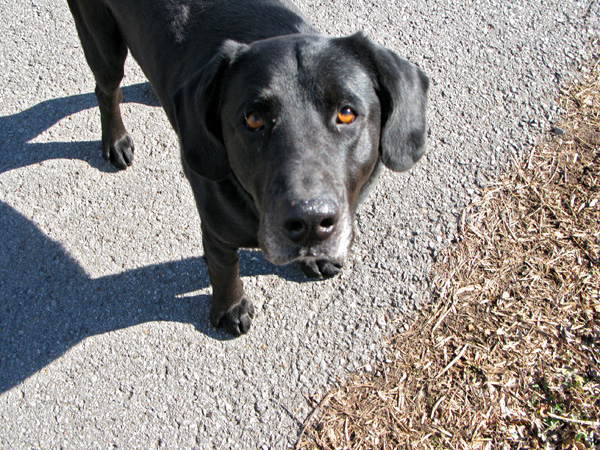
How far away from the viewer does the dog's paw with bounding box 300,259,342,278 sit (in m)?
3.25

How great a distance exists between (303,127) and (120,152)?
2.25 meters

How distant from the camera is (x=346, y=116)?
7.08 feet

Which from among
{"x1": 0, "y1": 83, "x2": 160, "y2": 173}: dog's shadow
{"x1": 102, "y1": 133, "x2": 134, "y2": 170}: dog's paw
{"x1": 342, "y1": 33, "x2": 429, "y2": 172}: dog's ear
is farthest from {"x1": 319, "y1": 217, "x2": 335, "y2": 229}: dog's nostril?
{"x1": 0, "y1": 83, "x2": 160, "y2": 173}: dog's shadow

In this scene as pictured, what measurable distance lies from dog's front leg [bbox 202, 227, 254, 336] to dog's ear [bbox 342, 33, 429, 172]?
102 centimetres

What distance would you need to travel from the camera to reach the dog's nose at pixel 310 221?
6.17ft

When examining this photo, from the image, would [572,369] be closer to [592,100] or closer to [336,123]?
[336,123]

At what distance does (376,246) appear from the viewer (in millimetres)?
3439

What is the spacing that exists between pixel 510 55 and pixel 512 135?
917 mm

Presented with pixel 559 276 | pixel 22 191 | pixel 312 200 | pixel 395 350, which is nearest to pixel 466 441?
pixel 395 350

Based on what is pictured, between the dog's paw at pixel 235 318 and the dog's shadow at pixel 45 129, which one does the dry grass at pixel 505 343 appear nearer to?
the dog's paw at pixel 235 318

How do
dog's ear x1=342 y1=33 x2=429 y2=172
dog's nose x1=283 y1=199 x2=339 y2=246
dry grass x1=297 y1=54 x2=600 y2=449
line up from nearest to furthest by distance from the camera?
dog's nose x1=283 y1=199 x2=339 y2=246, dog's ear x1=342 y1=33 x2=429 y2=172, dry grass x1=297 y1=54 x2=600 y2=449

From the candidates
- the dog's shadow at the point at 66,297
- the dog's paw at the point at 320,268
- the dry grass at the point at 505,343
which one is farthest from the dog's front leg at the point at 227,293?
the dry grass at the point at 505,343

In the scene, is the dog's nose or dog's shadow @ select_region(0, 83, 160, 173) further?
dog's shadow @ select_region(0, 83, 160, 173)

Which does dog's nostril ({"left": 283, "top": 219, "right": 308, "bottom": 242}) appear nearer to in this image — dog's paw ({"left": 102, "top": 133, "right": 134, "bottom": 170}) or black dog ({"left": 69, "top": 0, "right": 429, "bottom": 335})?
black dog ({"left": 69, "top": 0, "right": 429, "bottom": 335})
